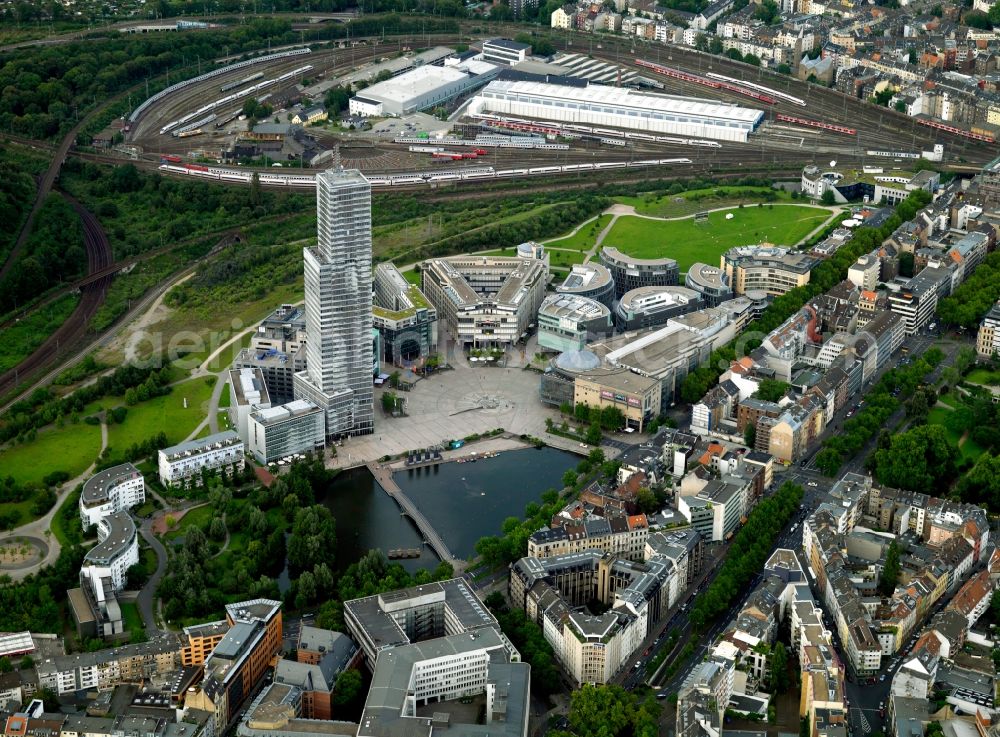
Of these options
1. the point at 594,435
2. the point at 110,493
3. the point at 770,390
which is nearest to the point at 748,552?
the point at 594,435

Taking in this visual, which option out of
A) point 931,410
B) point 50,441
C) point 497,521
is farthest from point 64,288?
point 931,410

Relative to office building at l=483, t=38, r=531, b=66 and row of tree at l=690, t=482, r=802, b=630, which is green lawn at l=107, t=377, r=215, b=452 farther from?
office building at l=483, t=38, r=531, b=66

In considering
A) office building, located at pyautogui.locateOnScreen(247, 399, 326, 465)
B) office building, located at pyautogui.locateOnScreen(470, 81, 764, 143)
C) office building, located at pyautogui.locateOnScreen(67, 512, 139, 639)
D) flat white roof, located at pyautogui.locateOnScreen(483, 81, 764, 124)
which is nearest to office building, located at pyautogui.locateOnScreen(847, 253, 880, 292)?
office building, located at pyautogui.locateOnScreen(470, 81, 764, 143)

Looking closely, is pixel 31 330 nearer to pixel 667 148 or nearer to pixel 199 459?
pixel 199 459

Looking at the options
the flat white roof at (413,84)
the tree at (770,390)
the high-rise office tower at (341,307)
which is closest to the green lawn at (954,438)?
the tree at (770,390)

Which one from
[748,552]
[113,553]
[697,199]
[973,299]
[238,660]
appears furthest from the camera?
[697,199]

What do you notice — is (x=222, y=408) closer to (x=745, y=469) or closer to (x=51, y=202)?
(x=745, y=469)
